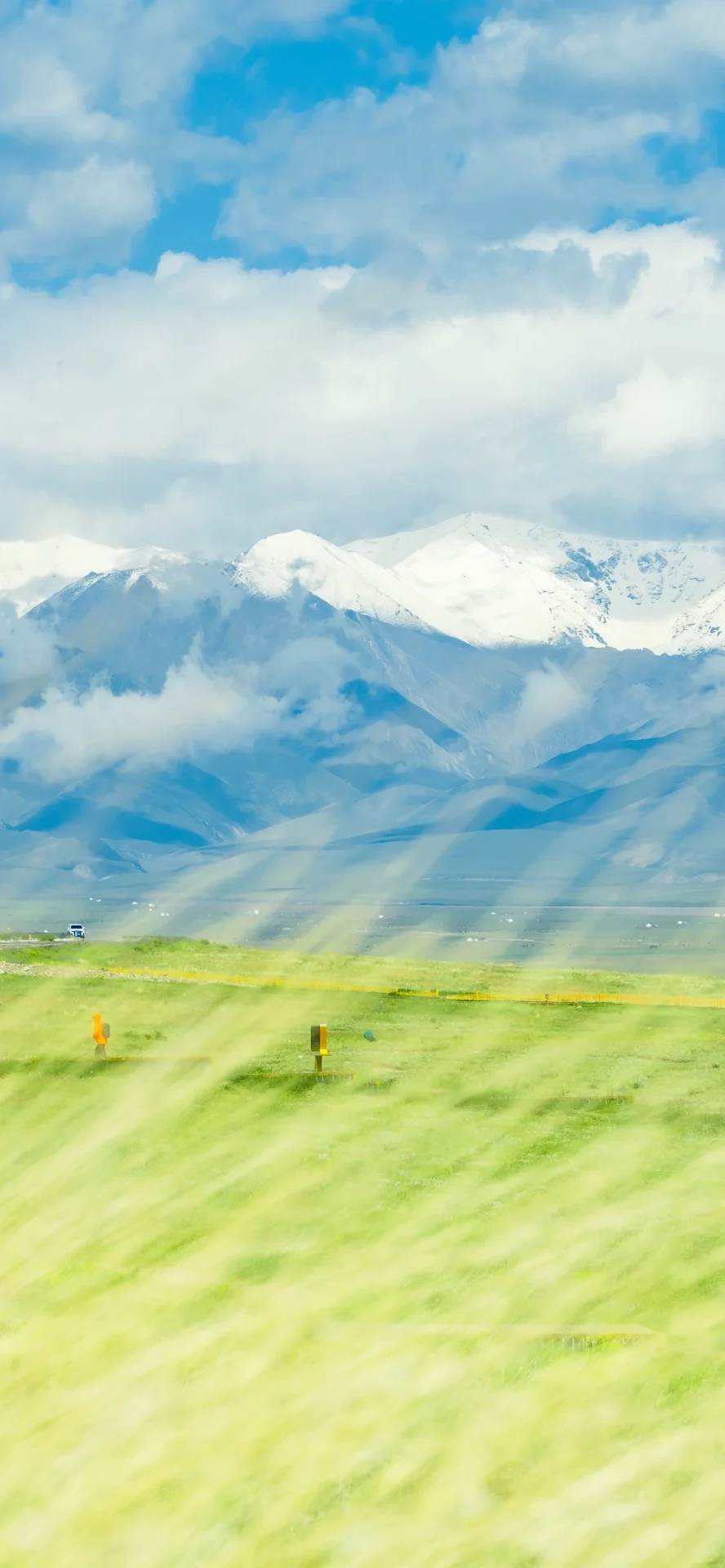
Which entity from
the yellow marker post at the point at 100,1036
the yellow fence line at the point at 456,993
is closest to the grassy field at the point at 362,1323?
the yellow marker post at the point at 100,1036

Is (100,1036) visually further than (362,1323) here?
Yes

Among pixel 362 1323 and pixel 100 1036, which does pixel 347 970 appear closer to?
pixel 100 1036

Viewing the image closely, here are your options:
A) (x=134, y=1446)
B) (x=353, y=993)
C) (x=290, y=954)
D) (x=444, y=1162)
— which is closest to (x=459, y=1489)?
(x=134, y=1446)

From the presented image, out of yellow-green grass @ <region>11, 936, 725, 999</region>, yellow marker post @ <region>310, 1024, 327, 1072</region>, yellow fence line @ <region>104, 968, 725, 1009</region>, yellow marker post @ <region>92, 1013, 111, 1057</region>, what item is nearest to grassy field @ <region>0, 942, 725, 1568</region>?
yellow marker post @ <region>310, 1024, 327, 1072</region>

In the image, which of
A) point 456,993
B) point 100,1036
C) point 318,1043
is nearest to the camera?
point 318,1043

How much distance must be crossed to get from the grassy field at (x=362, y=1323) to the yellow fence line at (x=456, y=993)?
924 inches

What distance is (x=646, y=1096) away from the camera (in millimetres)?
28359

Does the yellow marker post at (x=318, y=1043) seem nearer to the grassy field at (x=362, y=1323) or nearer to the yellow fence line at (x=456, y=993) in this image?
the grassy field at (x=362, y=1323)

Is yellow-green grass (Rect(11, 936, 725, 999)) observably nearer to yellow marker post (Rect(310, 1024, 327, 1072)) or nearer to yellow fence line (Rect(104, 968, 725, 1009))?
yellow fence line (Rect(104, 968, 725, 1009))

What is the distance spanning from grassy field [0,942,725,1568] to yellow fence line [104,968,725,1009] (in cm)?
2348

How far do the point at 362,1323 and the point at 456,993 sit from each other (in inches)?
1816

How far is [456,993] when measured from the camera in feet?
196

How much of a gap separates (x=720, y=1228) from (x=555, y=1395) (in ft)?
19.3

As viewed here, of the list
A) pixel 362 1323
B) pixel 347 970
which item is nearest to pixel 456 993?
pixel 347 970
